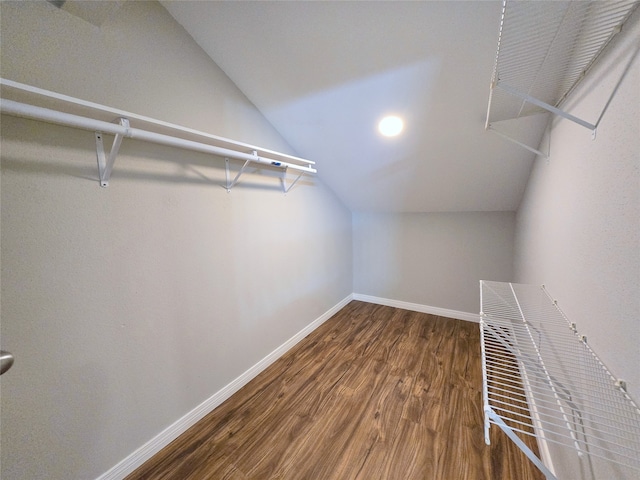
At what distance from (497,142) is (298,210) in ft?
5.41

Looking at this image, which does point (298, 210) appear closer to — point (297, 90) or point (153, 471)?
point (297, 90)

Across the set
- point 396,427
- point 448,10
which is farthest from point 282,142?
point 396,427

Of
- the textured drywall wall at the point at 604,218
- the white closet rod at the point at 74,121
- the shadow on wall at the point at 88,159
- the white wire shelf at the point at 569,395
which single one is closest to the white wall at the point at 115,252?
the shadow on wall at the point at 88,159

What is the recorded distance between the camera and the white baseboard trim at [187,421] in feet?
4.08

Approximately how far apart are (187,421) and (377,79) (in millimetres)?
2389

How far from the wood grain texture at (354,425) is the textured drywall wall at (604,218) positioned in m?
0.50

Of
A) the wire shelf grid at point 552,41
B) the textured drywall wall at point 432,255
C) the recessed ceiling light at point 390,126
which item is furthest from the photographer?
the textured drywall wall at point 432,255

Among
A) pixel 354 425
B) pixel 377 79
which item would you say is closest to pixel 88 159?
pixel 377 79

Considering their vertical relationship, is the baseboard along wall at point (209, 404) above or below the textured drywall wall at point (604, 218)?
below

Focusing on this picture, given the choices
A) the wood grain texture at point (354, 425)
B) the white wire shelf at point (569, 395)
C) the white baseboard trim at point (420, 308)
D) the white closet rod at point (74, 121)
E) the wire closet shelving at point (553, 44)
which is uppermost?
the wire closet shelving at point (553, 44)

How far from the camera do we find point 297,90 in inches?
65.7

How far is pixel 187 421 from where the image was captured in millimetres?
1514

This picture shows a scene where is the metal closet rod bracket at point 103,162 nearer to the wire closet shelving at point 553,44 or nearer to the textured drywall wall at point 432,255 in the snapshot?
the wire closet shelving at point 553,44

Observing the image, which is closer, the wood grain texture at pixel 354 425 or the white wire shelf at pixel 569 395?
the white wire shelf at pixel 569 395
